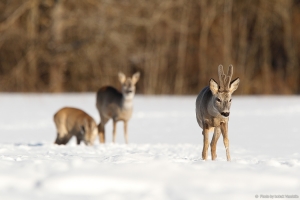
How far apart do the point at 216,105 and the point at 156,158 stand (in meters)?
0.90

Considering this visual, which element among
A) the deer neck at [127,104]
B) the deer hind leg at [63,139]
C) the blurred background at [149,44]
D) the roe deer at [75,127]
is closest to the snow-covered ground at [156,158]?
the deer hind leg at [63,139]

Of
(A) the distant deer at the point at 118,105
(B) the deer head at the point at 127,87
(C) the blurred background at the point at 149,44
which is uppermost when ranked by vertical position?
(C) the blurred background at the point at 149,44

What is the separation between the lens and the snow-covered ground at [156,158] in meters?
4.94

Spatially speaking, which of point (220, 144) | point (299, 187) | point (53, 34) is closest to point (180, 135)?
point (220, 144)

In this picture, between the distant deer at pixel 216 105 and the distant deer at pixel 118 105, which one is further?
the distant deer at pixel 118 105

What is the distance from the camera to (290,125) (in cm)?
1468

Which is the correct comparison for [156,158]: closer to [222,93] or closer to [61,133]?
[222,93]

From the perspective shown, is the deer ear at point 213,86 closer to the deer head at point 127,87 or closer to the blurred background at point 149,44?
the deer head at point 127,87

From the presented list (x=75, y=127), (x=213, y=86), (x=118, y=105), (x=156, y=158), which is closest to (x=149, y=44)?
(x=118, y=105)

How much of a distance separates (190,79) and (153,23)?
2.69 metres

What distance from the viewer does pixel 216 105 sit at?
697cm

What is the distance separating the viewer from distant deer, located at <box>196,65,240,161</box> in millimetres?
6926

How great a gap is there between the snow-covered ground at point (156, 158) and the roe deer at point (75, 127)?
1.64 ft

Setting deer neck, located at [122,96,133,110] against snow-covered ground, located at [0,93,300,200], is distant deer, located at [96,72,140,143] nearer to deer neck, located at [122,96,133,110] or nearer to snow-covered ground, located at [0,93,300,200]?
A: deer neck, located at [122,96,133,110]
